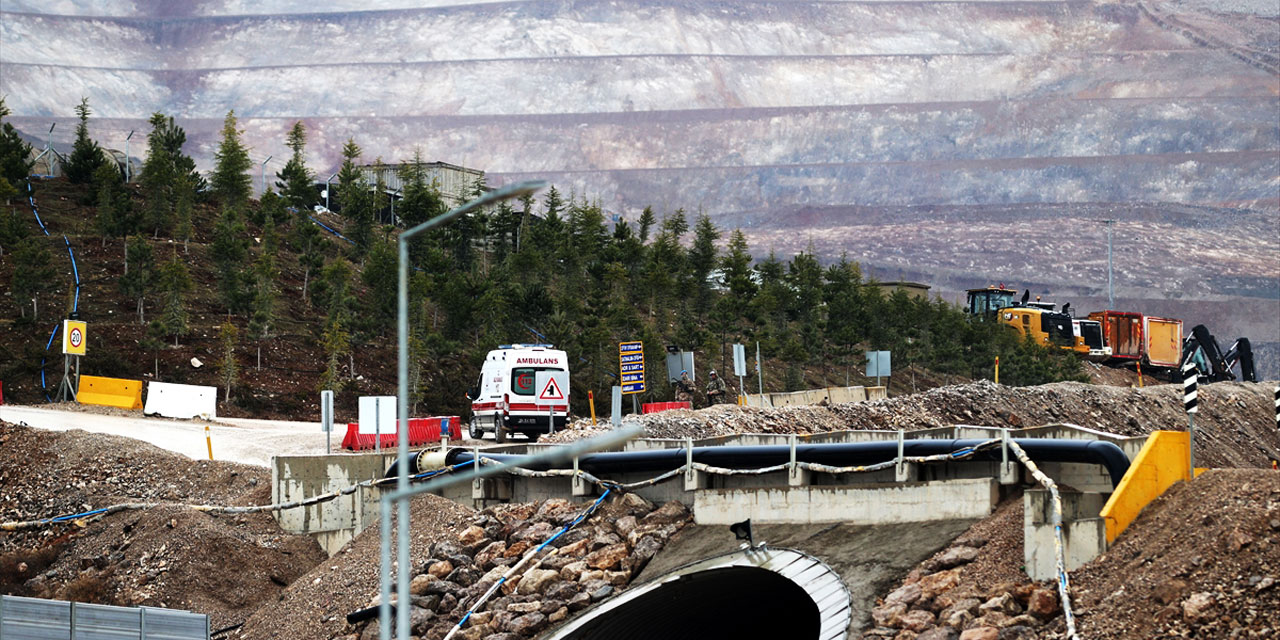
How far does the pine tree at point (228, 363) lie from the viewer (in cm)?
5388

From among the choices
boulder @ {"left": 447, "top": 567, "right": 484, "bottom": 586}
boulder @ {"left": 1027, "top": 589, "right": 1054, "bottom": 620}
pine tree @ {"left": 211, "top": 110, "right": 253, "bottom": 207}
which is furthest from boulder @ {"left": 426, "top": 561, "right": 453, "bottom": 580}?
pine tree @ {"left": 211, "top": 110, "right": 253, "bottom": 207}

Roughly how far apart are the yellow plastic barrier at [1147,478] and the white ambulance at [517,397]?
24.8 meters

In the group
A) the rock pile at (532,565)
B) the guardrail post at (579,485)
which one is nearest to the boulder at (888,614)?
the rock pile at (532,565)

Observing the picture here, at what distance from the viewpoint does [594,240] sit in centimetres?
8188

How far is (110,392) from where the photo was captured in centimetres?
4972

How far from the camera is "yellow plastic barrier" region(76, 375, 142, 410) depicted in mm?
49469

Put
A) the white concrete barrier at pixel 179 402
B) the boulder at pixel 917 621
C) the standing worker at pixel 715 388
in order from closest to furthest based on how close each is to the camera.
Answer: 1. the boulder at pixel 917 621
2. the white concrete barrier at pixel 179 402
3. the standing worker at pixel 715 388

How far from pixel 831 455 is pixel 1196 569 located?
8.20 meters

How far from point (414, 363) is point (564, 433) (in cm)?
2329

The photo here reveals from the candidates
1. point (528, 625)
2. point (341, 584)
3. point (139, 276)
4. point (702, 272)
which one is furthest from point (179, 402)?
point (702, 272)

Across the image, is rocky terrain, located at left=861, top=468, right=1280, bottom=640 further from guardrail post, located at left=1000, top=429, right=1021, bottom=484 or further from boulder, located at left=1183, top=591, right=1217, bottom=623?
guardrail post, located at left=1000, top=429, right=1021, bottom=484

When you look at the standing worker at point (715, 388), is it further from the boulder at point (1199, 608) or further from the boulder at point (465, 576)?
the boulder at point (1199, 608)

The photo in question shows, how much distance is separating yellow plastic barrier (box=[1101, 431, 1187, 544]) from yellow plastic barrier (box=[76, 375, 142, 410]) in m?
36.7

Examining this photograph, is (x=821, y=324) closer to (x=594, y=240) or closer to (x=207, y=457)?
(x=594, y=240)
